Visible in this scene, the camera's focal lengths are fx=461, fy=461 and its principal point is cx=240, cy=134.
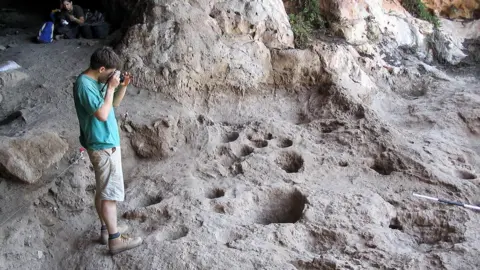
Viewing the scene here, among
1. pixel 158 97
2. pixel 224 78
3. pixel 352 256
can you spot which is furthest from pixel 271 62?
pixel 352 256

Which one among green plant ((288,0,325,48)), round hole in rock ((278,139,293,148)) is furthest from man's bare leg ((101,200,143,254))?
green plant ((288,0,325,48))

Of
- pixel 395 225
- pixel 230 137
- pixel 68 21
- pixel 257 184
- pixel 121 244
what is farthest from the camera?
pixel 68 21

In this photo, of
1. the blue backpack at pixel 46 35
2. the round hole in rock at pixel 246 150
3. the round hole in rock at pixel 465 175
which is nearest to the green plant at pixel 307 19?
the round hole in rock at pixel 246 150

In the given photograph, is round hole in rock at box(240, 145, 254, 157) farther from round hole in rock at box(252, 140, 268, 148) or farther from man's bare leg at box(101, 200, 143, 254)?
man's bare leg at box(101, 200, 143, 254)

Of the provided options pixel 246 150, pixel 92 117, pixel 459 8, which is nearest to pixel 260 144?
pixel 246 150

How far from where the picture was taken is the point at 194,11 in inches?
221

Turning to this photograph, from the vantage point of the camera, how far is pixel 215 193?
164 inches

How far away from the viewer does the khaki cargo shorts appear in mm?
3252

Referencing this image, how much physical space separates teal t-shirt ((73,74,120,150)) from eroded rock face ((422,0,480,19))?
7307mm

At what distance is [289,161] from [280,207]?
69cm

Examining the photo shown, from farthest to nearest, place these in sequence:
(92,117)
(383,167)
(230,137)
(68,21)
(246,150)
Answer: (68,21), (230,137), (246,150), (383,167), (92,117)

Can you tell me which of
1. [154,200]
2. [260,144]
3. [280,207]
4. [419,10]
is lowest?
[154,200]

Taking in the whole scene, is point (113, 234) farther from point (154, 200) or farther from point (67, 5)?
point (67, 5)

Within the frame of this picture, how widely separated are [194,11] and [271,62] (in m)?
1.14
